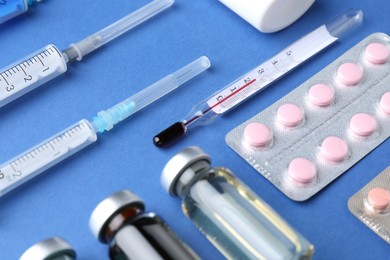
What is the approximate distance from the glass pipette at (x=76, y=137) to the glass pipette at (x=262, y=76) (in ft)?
0.20

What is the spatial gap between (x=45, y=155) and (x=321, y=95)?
0.42 metres

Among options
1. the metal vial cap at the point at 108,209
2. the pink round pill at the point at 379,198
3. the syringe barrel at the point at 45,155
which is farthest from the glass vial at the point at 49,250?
the pink round pill at the point at 379,198

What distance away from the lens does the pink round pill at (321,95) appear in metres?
1.01

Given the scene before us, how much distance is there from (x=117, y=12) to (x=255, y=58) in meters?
0.25

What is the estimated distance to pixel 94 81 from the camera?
106cm

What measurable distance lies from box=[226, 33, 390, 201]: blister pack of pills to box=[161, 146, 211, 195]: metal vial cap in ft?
0.38

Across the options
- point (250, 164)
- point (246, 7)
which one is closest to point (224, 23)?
point (246, 7)

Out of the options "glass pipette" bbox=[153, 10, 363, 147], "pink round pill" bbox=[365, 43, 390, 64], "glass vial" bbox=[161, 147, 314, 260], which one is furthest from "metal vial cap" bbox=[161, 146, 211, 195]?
"pink round pill" bbox=[365, 43, 390, 64]

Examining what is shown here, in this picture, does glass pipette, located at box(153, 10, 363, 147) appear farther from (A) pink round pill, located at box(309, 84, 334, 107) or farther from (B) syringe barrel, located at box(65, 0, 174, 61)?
(B) syringe barrel, located at box(65, 0, 174, 61)

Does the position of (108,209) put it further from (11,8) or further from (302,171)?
(11,8)

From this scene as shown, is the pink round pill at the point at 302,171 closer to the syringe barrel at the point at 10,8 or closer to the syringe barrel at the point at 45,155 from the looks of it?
the syringe barrel at the point at 45,155

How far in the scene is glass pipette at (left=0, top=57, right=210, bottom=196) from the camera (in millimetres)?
935

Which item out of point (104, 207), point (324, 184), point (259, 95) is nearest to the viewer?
point (104, 207)

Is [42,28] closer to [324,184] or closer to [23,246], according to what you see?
[23,246]
